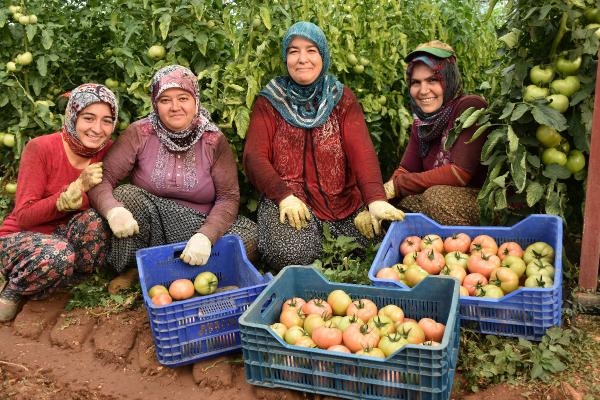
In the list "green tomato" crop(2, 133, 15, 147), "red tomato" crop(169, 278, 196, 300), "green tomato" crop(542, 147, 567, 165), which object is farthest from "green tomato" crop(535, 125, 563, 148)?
"green tomato" crop(2, 133, 15, 147)

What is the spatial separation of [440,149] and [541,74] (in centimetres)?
76

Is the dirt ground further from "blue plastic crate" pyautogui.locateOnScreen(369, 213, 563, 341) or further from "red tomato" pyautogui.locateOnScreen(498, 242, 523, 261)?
"red tomato" pyautogui.locateOnScreen(498, 242, 523, 261)

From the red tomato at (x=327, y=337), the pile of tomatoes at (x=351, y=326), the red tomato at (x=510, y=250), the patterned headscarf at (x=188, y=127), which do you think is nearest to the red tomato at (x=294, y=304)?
the pile of tomatoes at (x=351, y=326)

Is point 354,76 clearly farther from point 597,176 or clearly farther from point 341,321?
point 341,321

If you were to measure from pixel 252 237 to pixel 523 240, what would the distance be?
1.42 m

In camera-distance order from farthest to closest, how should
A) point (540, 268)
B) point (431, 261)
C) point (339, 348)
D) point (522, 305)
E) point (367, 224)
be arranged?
point (367, 224)
point (431, 261)
point (540, 268)
point (522, 305)
point (339, 348)

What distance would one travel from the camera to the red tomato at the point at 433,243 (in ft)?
9.35

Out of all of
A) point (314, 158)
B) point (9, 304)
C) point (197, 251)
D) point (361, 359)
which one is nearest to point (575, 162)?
point (314, 158)

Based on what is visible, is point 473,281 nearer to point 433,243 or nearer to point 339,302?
point 433,243

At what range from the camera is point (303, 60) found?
3072 mm

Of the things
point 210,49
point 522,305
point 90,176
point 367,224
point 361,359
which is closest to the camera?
point 361,359

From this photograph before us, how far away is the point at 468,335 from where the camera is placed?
250 cm

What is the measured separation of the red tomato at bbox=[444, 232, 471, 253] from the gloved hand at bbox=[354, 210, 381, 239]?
43cm

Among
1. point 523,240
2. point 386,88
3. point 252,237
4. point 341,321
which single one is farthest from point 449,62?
point 341,321
